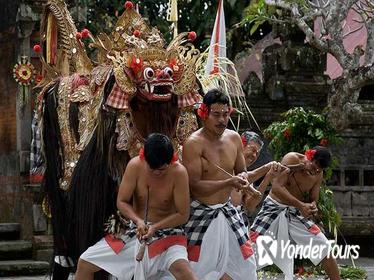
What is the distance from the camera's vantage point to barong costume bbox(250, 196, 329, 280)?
9297mm

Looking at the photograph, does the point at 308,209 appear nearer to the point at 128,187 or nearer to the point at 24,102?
the point at 128,187

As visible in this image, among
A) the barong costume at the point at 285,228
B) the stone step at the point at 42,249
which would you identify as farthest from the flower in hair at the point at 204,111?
the stone step at the point at 42,249

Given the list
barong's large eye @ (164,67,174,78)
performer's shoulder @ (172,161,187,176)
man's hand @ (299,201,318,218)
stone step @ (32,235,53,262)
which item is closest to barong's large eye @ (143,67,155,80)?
barong's large eye @ (164,67,174,78)

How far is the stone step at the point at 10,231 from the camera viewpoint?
12734 millimetres

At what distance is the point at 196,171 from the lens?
7445 mm

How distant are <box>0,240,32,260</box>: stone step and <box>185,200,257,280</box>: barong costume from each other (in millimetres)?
5319

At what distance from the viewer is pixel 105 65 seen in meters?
8.41

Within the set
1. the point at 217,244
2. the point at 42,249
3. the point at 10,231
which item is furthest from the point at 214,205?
the point at 10,231

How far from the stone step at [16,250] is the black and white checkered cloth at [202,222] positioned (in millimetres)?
5314

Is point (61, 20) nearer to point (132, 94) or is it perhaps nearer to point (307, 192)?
point (132, 94)

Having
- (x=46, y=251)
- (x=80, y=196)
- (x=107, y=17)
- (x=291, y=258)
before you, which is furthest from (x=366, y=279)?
(x=107, y=17)

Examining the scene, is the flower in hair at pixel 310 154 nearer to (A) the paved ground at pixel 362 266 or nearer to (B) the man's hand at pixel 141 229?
(B) the man's hand at pixel 141 229

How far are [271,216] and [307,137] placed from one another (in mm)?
2651

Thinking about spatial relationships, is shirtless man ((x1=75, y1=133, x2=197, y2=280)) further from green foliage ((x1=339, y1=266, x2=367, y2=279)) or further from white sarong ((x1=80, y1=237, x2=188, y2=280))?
green foliage ((x1=339, y1=266, x2=367, y2=279))
